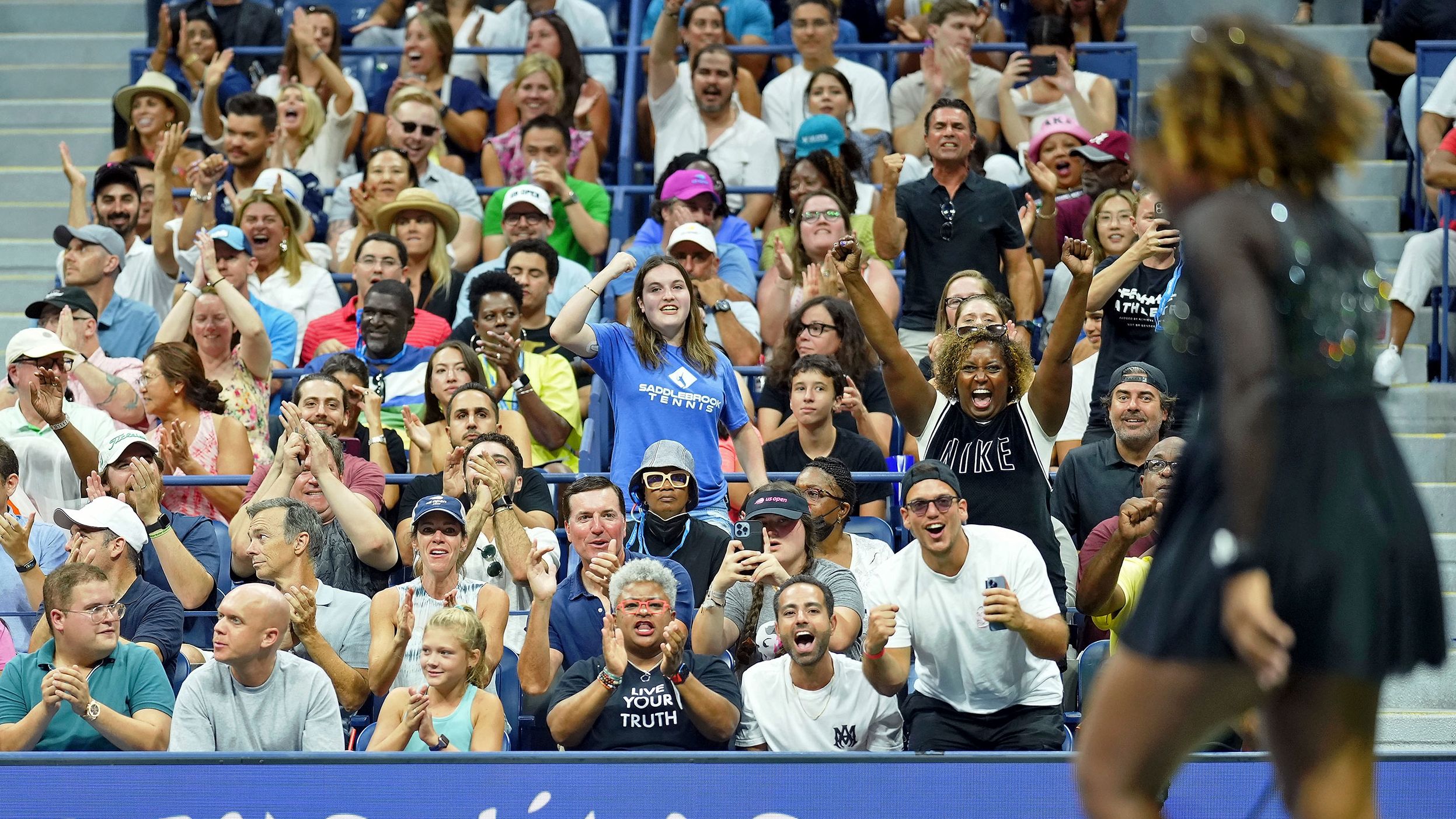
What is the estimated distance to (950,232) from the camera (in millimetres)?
8703

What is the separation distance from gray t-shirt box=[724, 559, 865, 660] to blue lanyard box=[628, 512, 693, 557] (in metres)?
0.30

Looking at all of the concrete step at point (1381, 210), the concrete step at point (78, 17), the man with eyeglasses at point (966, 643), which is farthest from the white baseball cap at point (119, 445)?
the concrete step at point (1381, 210)

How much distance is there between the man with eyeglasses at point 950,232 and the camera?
8672mm

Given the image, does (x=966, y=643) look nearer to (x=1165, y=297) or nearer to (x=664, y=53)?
(x=1165, y=297)

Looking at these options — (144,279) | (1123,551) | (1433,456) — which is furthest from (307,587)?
(1433,456)

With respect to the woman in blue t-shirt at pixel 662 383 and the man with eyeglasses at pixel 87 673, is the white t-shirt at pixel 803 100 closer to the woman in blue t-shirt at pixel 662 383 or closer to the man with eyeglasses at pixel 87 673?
the woman in blue t-shirt at pixel 662 383

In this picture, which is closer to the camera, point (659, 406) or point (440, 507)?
point (440, 507)

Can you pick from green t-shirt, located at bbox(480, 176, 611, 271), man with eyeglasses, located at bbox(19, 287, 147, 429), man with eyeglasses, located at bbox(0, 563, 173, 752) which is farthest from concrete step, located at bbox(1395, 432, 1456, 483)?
man with eyeglasses, located at bbox(19, 287, 147, 429)

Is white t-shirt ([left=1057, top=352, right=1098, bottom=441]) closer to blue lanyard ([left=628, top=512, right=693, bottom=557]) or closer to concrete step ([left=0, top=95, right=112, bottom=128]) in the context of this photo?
blue lanyard ([left=628, top=512, right=693, bottom=557])

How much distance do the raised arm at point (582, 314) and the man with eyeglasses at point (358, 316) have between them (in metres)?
1.87

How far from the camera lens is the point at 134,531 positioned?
266 inches

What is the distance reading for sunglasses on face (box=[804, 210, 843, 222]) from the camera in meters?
8.62

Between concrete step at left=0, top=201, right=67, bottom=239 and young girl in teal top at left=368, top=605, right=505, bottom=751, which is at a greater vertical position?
concrete step at left=0, top=201, right=67, bottom=239

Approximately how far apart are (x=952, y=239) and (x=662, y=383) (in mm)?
2181
